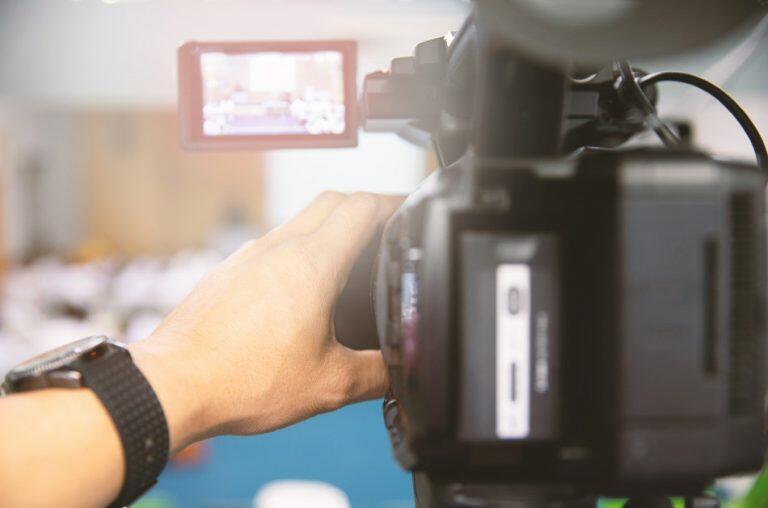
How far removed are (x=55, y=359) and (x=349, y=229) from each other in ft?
0.84

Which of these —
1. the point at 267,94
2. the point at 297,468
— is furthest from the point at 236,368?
the point at 297,468

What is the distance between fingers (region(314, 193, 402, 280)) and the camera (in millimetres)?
630

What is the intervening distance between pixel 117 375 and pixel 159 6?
3026 millimetres

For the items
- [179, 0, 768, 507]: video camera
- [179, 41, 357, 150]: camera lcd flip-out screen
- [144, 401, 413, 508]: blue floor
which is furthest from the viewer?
[144, 401, 413, 508]: blue floor

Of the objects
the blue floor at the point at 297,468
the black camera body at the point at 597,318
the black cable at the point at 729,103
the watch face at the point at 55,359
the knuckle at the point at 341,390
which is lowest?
the blue floor at the point at 297,468

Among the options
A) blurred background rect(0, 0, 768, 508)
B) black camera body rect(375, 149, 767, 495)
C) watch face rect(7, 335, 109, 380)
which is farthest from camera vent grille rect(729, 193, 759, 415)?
watch face rect(7, 335, 109, 380)

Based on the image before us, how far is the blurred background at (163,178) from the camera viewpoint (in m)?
2.64

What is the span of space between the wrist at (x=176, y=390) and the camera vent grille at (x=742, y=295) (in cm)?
38

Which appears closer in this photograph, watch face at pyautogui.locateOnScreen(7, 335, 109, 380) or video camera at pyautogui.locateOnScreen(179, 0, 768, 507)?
video camera at pyautogui.locateOnScreen(179, 0, 768, 507)

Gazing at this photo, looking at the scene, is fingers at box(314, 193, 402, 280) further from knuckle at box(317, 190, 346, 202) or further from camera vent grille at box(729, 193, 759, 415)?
camera vent grille at box(729, 193, 759, 415)

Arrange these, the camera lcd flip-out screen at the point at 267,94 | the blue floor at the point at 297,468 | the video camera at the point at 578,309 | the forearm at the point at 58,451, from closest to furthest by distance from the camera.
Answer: the video camera at the point at 578,309
the forearm at the point at 58,451
the camera lcd flip-out screen at the point at 267,94
the blue floor at the point at 297,468

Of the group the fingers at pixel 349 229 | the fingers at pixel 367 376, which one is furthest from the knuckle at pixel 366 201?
the fingers at pixel 367 376

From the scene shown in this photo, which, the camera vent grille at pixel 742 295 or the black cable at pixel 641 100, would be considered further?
the black cable at pixel 641 100

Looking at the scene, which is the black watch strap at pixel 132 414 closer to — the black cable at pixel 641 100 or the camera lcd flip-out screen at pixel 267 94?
the camera lcd flip-out screen at pixel 267 94
